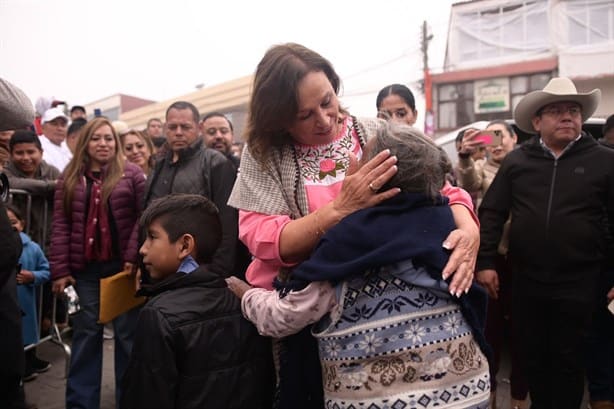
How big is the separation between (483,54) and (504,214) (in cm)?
2044

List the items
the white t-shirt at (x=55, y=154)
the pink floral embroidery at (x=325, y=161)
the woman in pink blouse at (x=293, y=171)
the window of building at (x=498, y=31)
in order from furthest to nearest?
1. the window of building at (x=498, y=31)
2. the white t-shirt at (x=55, y=154)
3. the pink floral embroidery at (x=325, y=161)
4. the woman in pink blouse at (x=293, y=171)

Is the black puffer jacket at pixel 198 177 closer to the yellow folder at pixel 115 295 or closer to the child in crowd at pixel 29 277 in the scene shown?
the yellow folder at pixel 115 295

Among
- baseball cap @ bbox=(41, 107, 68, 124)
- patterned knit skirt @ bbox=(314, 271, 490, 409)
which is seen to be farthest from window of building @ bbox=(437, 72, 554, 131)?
patterned knit skirt @ bbox=(314, 271, 490, 409)

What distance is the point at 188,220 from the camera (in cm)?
192

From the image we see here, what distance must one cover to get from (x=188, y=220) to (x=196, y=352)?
53 cm

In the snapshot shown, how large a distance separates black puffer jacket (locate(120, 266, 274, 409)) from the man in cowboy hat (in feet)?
5.74

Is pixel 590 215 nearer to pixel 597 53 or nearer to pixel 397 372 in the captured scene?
pixel 397 372

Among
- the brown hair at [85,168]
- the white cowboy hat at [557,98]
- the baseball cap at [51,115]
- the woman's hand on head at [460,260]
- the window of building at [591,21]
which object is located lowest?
the woman's hand on head at [460,260]

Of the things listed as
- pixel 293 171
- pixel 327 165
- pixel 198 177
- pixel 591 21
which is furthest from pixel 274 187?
pixel 591 21

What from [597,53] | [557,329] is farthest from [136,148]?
[597,53]

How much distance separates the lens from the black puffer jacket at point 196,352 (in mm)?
1585

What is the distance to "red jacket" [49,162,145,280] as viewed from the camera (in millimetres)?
3146

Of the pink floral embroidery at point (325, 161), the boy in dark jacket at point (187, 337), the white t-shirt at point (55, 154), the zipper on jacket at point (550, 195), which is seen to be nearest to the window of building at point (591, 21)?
the zipper on jacket at point (550, 195)

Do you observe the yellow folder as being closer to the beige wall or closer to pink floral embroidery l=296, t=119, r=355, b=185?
pink floral embroidery l=296, t=119, r=355, b=185
